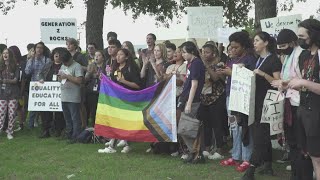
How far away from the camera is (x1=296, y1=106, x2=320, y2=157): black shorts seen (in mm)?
4996

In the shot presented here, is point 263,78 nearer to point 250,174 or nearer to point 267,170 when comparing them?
point 250,174

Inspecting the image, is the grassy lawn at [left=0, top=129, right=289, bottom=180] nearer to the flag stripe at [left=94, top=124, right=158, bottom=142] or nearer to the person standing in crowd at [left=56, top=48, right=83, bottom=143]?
the flag stripe at [left=94, top=124, right=158, bottom=142]

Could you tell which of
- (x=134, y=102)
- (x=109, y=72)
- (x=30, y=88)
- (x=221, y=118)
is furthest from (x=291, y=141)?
(x=30, y=88)

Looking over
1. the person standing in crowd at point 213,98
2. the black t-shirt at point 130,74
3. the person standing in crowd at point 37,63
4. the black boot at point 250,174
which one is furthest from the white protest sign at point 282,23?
the person standing in crowd at point 37,63

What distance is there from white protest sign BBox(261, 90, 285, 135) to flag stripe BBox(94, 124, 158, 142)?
2695 mm

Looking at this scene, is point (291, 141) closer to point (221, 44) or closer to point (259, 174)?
point (259, 174)

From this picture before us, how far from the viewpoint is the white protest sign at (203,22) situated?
10430 millimetres

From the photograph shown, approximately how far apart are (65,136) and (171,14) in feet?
42.1

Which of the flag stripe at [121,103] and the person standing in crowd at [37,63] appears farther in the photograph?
the person standing in crowd at [37,63]

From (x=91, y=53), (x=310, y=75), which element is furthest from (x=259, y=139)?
(x=91, y=53)

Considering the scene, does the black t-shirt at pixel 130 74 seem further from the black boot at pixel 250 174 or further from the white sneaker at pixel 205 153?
the black boot at pixel 250 174

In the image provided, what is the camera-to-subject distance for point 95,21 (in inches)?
620

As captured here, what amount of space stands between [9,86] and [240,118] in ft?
19.2

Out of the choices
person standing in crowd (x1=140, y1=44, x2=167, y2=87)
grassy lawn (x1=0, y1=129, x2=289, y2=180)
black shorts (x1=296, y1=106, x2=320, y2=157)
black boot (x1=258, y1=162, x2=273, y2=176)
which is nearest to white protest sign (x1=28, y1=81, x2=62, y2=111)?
grassy lawn (x1=0, y1=129, x2=289, y2=180)
